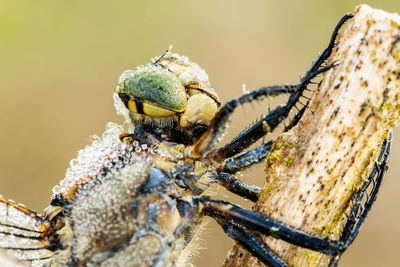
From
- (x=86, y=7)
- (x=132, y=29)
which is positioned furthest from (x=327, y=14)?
(x=86, y=7)

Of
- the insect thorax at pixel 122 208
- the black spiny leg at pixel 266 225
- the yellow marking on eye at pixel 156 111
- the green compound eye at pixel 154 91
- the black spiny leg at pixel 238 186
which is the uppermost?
the green compound eye at pixel 154 91

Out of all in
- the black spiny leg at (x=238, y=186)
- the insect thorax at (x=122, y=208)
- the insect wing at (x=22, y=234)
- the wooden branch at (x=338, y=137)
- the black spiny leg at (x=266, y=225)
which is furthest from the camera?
the black spiny leg at (x=238, y=186)

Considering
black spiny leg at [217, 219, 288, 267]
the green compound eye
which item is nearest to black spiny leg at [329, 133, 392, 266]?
black spiny leg at [217, 219, 288, 267]

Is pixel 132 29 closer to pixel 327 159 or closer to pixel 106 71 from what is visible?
pixel 106 71

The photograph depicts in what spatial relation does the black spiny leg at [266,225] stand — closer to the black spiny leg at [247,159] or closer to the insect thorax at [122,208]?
the insect thorax at [122,208]

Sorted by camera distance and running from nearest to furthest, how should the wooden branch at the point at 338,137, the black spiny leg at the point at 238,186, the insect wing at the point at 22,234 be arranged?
the wooden branch at the point at 338,137 < the insect wing at the point at 22,234 < the black spiny leg at the point at 238,186

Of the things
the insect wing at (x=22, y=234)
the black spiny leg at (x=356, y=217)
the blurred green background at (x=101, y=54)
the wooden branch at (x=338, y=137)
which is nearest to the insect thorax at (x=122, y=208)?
the insect wing at (x=22, y=234)

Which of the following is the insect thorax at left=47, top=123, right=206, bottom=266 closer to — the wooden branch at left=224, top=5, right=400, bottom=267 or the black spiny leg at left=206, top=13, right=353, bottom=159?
the black spiny leg at left=206, top=13, right=353, bottom=159

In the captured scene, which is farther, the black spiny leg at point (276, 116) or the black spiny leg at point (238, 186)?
the black spiny leg at point (238, 186)

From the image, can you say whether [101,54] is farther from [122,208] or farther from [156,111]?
[122,208]
